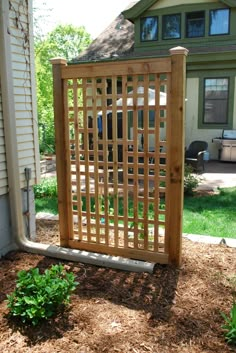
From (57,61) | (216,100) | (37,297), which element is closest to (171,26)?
(216,100)

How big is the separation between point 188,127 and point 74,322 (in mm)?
10270

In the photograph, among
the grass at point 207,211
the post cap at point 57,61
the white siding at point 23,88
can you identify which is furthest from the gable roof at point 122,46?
the post cap at point 57,61

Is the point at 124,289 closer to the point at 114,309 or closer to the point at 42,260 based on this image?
the point at 114,309

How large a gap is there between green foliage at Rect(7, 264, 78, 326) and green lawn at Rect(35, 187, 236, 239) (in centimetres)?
240

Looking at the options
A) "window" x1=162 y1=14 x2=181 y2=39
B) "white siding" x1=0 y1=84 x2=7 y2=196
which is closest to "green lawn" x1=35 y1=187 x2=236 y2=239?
"white siding" x1=0 y1=84 x2=7 y2=196

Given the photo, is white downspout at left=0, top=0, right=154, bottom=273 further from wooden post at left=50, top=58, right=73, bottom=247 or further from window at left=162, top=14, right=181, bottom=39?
window at left=162, top=14, right=181, bottom=39

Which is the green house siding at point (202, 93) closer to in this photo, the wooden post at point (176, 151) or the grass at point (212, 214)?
the grass at point (212, 214)

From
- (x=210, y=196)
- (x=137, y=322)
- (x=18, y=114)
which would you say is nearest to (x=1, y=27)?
(x=18, y=114)

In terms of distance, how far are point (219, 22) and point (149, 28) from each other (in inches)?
94.7

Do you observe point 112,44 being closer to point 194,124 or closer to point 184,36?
point 184,36

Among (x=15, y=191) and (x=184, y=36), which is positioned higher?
(x=184, y=36)

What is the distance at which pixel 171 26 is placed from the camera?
12.0m

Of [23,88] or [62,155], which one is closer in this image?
[62,155]

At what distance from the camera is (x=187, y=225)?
15.5 feet
